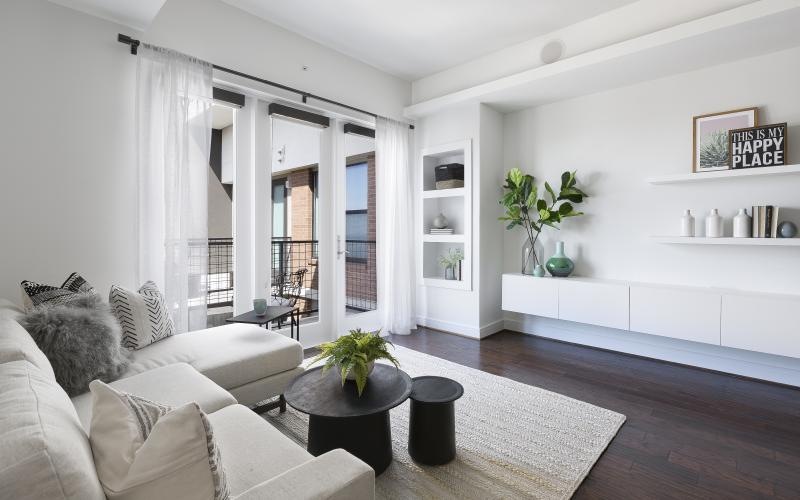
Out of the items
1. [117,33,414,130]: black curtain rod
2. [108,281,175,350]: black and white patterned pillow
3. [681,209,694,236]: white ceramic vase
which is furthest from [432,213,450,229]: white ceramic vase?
[108,281,175,350]: black and white patterned pillow

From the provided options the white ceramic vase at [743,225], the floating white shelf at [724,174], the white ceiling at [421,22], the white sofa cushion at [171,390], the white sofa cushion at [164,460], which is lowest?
the white sofa cushion at [171,390]

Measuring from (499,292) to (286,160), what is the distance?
2.80 meters

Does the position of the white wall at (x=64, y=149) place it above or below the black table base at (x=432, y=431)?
above

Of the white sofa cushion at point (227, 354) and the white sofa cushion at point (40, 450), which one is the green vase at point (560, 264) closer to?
the white sofa cushion at point (227, 354)

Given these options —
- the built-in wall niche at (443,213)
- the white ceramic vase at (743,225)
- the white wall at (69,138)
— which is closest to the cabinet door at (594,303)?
the white ceramic vase at (743,225)

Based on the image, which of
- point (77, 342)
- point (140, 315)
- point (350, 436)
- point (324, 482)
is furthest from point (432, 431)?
point (140, 315)

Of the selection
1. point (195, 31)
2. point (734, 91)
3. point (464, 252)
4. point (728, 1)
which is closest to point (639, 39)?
point (728, 1)

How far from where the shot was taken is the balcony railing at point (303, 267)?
10.9 feet

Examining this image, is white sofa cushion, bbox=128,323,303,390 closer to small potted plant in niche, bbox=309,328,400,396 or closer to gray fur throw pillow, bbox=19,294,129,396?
gray fur throw pillow, bbox=19,294,129,396

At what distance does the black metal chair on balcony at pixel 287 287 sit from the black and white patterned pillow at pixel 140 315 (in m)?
1.25

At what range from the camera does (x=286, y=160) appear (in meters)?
3.81

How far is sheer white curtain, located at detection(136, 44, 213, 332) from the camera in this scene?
8.96 ft

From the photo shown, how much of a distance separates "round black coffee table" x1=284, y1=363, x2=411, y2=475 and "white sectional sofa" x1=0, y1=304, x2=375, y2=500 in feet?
0.94

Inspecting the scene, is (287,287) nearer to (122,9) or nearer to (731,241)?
(122,9)
